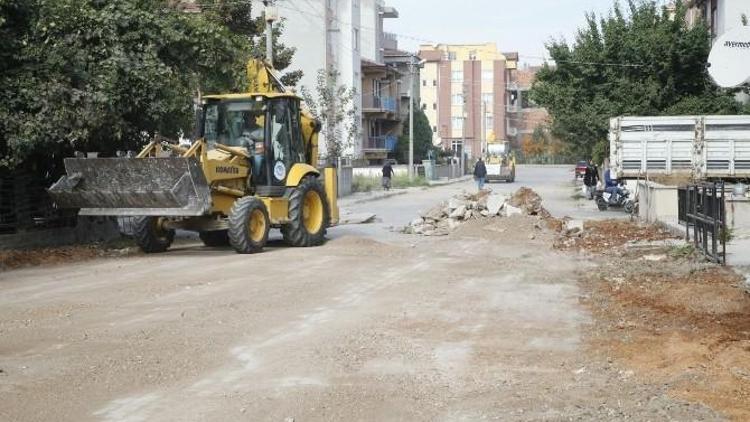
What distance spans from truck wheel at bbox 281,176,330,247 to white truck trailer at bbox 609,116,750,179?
11707 mm

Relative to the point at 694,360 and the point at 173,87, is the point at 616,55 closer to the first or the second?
the point at 173,87

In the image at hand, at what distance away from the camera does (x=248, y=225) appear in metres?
16.8

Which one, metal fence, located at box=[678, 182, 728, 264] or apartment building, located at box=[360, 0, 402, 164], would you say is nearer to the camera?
metal fence, located at box=[678, 182, 728, 264]

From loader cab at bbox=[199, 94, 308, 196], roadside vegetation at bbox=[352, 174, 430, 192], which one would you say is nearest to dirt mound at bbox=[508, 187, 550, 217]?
loader cab at bbox=[199, 94, 308, 196]

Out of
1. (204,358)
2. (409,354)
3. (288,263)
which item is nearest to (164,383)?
(204,358)

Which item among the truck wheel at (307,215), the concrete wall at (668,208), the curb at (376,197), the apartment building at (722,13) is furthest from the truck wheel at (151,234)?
the apartment building at (722,13)

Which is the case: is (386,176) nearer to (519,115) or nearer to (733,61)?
(733,61)

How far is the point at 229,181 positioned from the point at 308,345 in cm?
928

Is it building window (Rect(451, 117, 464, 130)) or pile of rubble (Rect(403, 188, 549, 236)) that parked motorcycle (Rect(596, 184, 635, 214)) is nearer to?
pile of rubble (Rect(403, 188, 549, 236))

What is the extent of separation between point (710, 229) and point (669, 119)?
43.5ft

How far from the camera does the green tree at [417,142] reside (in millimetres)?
82625

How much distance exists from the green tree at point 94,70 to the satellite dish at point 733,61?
434 inches

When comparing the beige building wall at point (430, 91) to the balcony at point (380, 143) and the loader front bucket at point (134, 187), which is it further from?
the loader front bucket at point (134, 187)

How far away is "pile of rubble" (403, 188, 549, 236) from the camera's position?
23.1m
